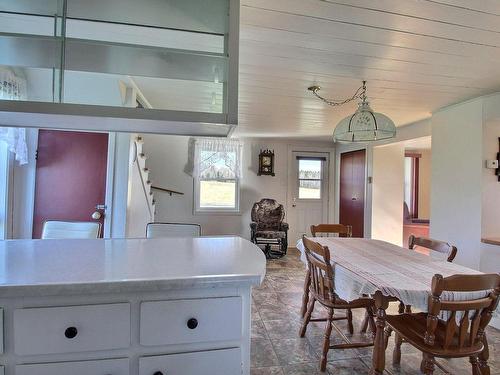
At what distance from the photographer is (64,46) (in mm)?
1323

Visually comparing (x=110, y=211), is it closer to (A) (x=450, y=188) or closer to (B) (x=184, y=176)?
(B) (x=184, y=176)

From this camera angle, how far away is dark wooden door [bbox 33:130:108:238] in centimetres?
274

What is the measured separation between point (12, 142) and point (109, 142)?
749mm

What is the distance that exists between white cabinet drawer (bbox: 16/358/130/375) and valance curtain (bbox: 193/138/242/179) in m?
4.61

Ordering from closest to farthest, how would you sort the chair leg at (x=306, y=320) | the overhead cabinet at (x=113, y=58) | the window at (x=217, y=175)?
the overhead cabinet at (x=113, y=58) → the chair leg at (x=306, y=320) → the window at (x=217, y=175)

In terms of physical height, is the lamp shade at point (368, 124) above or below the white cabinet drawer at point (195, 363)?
above

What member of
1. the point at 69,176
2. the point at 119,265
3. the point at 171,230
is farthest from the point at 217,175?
the point at 119,265

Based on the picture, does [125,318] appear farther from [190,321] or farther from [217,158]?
[217,158]

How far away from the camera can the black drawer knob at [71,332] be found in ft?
2.93

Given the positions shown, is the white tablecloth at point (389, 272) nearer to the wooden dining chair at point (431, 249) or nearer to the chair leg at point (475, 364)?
the wooden dining chair at point (431, 249)

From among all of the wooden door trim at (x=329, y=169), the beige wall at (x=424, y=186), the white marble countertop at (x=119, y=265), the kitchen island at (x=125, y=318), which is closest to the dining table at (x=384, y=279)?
the white marble countertop at (x=119, y=265)

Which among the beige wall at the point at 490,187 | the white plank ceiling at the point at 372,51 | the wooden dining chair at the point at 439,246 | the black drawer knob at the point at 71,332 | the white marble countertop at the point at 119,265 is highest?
the white plank ceiling at the point at 372,51

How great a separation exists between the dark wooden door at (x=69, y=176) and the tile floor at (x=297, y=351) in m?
1.87

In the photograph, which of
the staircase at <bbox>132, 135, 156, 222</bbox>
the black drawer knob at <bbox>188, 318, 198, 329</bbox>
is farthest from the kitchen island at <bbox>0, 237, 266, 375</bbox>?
the staircase at <bbox>132, 135, 156, 222</bbox>
